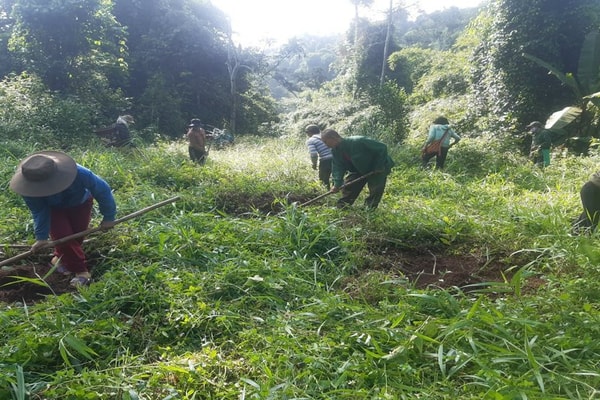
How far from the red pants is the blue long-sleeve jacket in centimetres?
6

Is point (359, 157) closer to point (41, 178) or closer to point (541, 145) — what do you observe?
point (41, 178)

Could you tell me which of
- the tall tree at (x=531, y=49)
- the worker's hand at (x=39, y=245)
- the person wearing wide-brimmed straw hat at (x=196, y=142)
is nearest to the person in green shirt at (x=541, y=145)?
the tall tree at (x=531, y=49)

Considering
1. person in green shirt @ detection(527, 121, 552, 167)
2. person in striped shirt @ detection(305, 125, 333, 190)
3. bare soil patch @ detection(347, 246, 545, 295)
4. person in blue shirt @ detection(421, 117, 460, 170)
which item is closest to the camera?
bare soil patch @ detection(347, 246, 545, 295)

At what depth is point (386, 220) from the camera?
165 inches

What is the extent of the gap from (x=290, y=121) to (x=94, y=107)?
26.3ft

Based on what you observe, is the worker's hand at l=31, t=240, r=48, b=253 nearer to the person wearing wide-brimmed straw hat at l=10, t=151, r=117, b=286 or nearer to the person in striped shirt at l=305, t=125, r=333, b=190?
the person wearing wide-brimmed straw hat at l=10, t=151, r=117, b=286

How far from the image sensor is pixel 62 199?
3133 mm

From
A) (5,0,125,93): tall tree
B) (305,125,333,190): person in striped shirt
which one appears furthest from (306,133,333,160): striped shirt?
(5,0,125,93): tall tree

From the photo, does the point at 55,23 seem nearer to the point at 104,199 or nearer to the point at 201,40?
the point at 201,40

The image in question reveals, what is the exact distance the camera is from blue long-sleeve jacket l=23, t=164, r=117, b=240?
297 cm

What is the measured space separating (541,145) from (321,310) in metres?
6.35

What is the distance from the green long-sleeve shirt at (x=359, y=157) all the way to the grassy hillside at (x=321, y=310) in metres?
0.48

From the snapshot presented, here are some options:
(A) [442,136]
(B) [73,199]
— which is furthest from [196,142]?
(B) [73,199]

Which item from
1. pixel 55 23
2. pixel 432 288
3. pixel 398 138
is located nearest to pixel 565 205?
pixel 432 288
